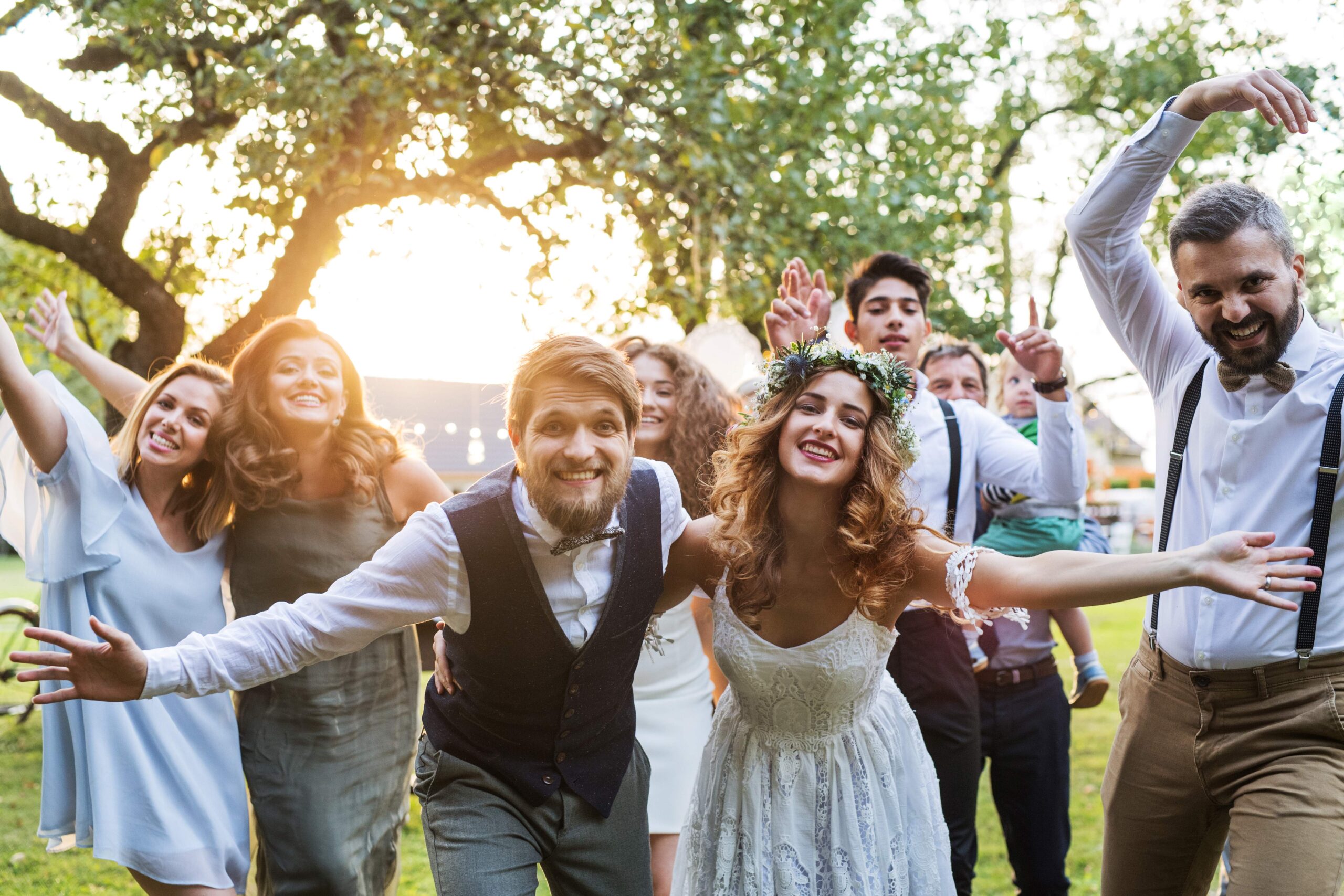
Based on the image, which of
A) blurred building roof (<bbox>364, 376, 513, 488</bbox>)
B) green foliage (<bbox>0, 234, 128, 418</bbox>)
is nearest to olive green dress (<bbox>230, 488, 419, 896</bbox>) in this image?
green foliage (<bbox>0, 234, 128, 418</bbox>)

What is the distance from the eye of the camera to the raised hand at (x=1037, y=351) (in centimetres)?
379

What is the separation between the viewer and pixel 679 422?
4.54 meters

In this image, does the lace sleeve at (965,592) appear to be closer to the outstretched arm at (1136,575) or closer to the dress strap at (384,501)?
the outstretched arm at (1136,575)

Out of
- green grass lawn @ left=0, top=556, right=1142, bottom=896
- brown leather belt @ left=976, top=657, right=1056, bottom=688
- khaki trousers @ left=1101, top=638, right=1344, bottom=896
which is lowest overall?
green grass lawn @ left=0, top=556, right=1142, bottom=896

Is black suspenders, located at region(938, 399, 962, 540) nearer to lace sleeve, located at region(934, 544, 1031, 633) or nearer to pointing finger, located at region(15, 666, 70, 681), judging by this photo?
lace sleeve, located at region(934, 544, 1031, 633)

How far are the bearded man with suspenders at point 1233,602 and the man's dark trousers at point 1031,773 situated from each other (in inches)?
49.6

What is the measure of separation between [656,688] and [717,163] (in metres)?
4.08

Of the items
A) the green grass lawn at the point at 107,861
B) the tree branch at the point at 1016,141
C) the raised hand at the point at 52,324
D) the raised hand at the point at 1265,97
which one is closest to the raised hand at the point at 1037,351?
the raised hand at the point at 1265,97

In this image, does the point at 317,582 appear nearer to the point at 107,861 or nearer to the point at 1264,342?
the point at 1264,342

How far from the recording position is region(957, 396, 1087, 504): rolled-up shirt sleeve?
395 centimetres

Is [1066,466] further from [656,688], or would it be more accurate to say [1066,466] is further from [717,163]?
[717,163]

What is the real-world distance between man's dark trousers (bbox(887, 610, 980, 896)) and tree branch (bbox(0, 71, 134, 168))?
8.06 m

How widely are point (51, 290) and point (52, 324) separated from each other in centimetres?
812

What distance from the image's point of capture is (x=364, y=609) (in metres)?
3.01
